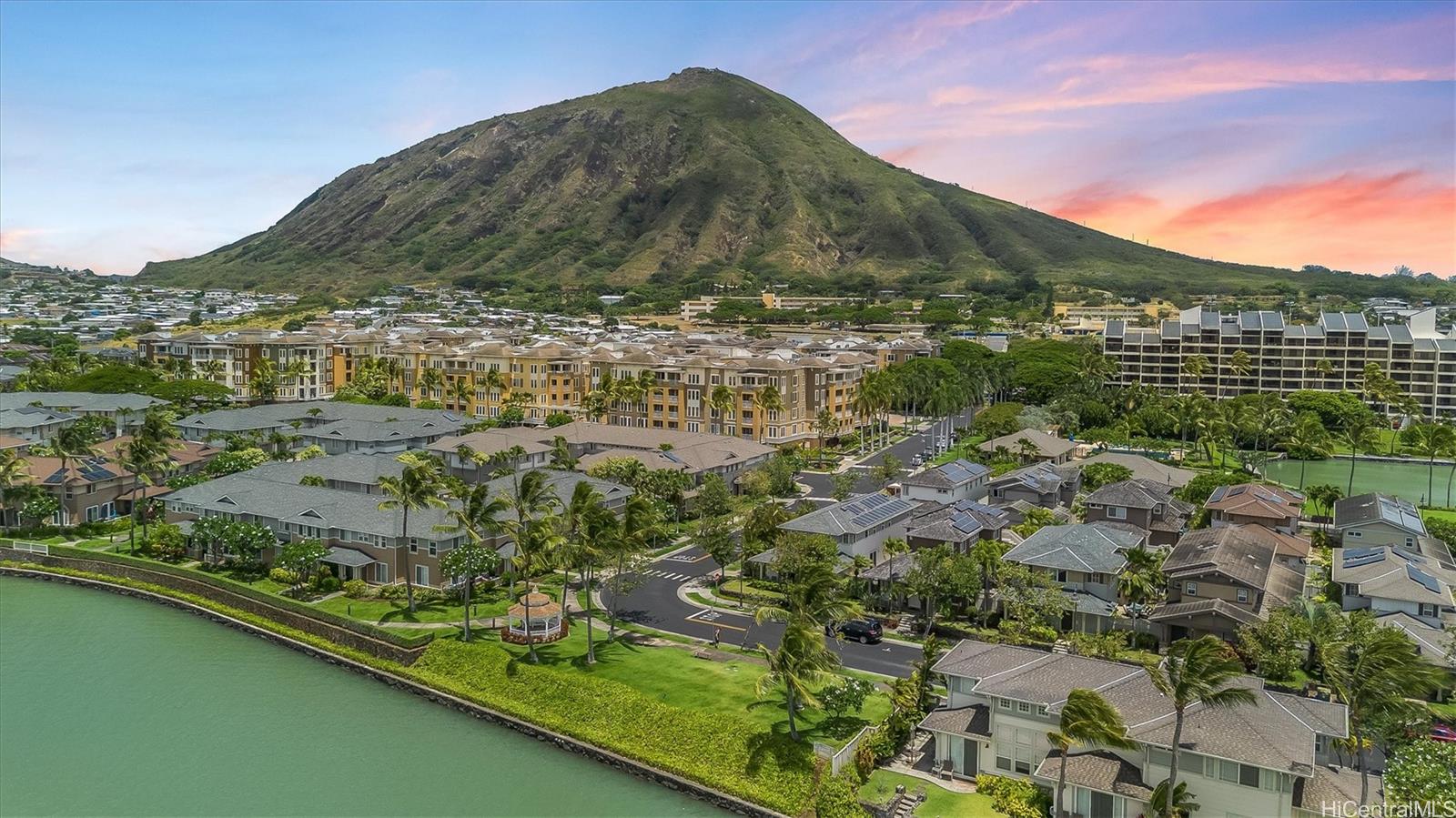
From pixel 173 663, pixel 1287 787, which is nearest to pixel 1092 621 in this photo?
pixel 1287 787

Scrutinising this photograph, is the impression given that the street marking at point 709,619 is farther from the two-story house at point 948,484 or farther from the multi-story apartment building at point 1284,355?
the multi-story apartment building at point 1284,355

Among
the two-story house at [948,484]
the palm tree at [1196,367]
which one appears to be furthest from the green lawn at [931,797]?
the palm tree at [1196,367]

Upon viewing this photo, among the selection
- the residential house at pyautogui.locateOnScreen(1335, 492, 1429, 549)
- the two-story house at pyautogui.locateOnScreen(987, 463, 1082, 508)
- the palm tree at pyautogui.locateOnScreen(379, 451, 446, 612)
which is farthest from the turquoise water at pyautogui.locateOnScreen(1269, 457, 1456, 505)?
the palm tree at pyautogui.locateOnScreen(379, 451, 446, 612)

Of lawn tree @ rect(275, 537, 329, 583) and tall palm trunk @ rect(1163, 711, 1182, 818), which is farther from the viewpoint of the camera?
lawn tree @ rect(275, 537, 329, 583)

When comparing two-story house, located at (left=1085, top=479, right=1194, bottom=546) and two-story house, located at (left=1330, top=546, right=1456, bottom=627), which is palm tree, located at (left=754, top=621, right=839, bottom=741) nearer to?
two-story house, located at (left=1330, top=546, right=1456, bottom=627)

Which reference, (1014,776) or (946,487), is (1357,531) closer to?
(946,487)
